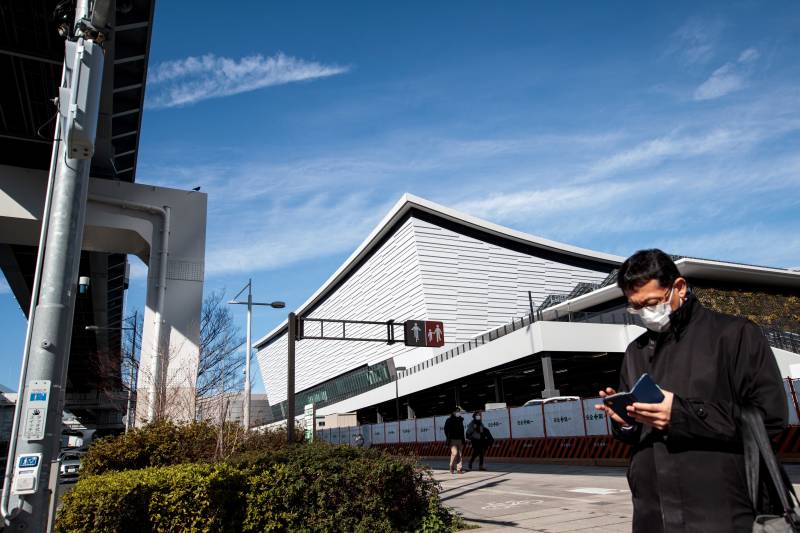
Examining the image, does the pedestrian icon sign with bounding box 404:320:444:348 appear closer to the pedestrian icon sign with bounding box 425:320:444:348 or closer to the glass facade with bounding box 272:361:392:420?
the pedestrian icon sign with bounding box 425:320:444:348

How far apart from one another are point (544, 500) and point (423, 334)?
12.8m

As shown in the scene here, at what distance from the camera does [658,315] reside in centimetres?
257

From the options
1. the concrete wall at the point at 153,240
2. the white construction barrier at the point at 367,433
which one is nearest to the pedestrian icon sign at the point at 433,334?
the concrete wall at the point at 153,240

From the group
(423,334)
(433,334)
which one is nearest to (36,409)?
(423,334)

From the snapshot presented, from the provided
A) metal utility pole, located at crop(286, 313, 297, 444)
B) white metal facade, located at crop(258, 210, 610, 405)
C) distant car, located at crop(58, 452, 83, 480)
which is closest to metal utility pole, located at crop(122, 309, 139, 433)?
distant car, located at crop(58, 452, 83, 480)

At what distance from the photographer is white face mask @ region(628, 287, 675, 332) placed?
2.56 m

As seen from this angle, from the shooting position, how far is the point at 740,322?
93.6 inches

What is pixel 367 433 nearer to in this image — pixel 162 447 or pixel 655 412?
pixel 162 447

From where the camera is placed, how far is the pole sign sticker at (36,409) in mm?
4965

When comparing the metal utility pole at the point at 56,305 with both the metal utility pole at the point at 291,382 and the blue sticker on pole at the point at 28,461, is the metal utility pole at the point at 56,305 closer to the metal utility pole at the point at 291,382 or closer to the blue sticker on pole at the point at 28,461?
the blue sticker on pole at the point at 28,461

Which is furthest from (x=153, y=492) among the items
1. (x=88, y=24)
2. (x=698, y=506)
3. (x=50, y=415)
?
(x=698, y=506)

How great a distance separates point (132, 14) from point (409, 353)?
160ft

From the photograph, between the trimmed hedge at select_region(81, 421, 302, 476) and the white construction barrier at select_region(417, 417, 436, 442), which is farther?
the white construction barrier at select_region(417, 417, 436, 442)

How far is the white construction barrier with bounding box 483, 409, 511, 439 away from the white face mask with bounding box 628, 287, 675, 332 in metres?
22.4
